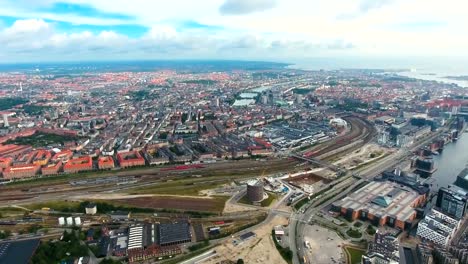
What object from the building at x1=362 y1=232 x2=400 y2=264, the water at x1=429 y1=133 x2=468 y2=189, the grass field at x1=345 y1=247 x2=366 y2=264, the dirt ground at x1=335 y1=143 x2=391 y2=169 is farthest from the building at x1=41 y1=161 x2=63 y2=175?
the water at x1=429 y1=133 x2=468 y2=189

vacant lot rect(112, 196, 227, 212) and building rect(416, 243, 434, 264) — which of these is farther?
vacant lot rect(112, 196, 227, 212)

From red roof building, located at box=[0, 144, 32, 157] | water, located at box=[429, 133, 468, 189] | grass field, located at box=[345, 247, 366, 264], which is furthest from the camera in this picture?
red roof building, located at box=[0, 144, 32, 157]

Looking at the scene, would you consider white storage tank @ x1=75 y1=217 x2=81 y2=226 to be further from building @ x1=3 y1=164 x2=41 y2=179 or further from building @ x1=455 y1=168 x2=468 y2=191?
building @ x1=455 y1=168 x2=468 y2=191

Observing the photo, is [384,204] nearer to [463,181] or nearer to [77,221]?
[463,181]

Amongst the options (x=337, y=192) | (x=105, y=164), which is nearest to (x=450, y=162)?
(x=337, y=192)

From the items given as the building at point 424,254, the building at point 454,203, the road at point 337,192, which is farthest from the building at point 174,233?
the building at point 454,203

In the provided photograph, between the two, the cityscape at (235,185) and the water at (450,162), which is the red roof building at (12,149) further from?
the water at (450,162)
